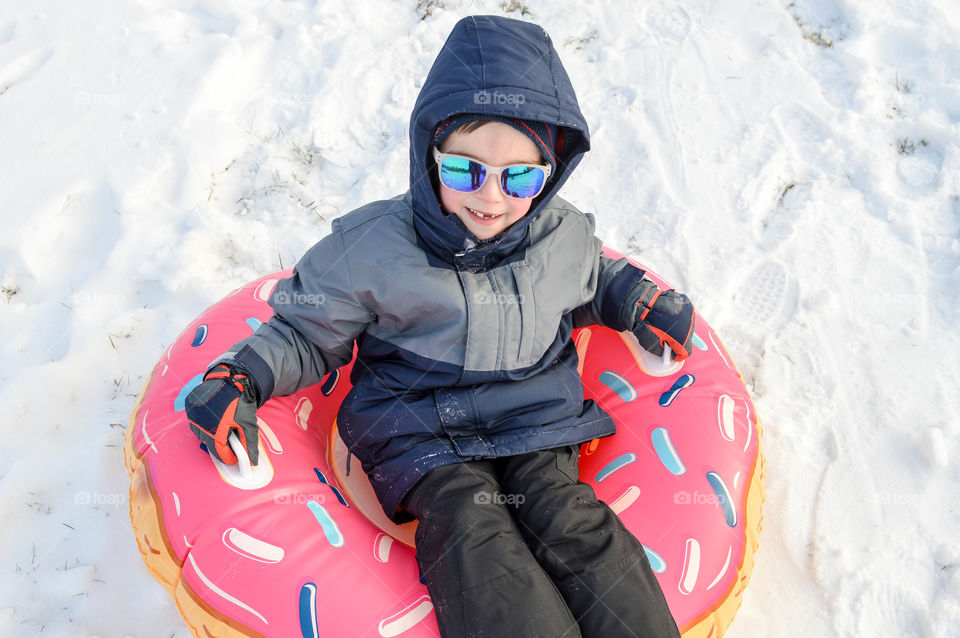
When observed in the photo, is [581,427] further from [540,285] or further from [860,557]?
[860,557]

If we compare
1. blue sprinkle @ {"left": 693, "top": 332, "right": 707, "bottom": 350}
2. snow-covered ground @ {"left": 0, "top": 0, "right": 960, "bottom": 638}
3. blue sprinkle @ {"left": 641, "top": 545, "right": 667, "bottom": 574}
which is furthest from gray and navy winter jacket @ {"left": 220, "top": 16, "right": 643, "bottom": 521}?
snow-covered ground @ {"left": 0, "top": 0, "right": 960, "bottom": 638}

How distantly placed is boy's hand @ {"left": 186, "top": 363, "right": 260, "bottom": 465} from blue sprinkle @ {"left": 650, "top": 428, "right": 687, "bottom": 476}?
1.05 m

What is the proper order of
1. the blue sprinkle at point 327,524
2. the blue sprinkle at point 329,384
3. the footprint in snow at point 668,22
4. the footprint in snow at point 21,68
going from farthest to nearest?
the footprint in snow at point 668,22, the footprint in snow at point 21,68, the blue sprinkle at point 329,384, the blue sprinkle at point 327,524

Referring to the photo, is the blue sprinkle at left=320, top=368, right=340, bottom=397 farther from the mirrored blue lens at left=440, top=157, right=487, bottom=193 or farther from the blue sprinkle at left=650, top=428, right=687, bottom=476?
the blue sprinkle at left=650, top=428, right=687, bottom=476

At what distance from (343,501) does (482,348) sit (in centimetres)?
54

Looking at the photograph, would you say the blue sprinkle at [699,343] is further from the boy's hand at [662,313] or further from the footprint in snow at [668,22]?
the footprint in snow at [668,22]

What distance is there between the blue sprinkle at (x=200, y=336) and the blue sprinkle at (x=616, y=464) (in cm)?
120

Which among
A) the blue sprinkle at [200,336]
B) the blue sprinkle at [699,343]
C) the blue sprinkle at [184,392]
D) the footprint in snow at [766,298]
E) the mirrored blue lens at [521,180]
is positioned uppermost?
the mirrored blue lens at [521,180]

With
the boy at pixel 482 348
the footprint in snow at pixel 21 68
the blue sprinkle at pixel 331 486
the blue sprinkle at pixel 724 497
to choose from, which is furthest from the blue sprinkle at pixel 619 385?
the footprint in snow at pixel 21 68

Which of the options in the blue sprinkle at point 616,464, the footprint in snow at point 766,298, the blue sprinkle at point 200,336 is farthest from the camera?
the footprint in snow at point 766,298

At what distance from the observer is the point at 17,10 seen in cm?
381

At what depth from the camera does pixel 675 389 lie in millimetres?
2131

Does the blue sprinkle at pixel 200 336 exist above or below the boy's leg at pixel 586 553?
above

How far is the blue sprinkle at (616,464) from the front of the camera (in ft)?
6.63
